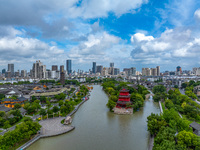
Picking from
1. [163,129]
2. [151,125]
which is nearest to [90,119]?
[151,125]

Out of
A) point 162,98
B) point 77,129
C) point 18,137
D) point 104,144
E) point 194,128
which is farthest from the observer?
point 162,98

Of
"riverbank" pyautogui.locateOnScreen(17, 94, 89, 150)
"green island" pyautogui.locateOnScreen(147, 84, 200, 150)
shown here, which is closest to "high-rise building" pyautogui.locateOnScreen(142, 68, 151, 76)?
"green island" pyautogui.locateOnScreen(147, 84, 200, 150)

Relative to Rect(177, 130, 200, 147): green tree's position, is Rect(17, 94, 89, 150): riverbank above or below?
below

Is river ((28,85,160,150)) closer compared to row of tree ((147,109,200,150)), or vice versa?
row of tree ((147,109,200,150))

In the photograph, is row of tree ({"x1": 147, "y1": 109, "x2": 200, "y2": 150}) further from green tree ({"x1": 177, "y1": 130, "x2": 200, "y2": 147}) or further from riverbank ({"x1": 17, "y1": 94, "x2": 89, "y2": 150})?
riverbank ({"x1": 17, "y1": 94, "x2": 89, "y2": 150})

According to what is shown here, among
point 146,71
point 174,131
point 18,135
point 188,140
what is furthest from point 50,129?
point 146,71

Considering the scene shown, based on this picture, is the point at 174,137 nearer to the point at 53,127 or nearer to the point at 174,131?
the point at 174,131

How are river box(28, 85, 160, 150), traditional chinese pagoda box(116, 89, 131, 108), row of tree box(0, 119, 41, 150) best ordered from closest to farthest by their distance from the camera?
row of tree box(0, 119, 41, 150) < river box(28, 85, 160, 150) < traditional chinese pagoda box(116, 89, 131, 108)

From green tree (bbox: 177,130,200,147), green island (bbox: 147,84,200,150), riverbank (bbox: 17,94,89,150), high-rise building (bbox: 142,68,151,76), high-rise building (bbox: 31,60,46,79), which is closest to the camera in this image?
green island (bbox: 147,84,200,150)

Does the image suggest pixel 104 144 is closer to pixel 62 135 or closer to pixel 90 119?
pixel 62 135

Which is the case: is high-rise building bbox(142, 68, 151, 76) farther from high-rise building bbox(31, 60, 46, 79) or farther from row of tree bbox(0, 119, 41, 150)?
row of tree bbox(0, 119, 41, 150)

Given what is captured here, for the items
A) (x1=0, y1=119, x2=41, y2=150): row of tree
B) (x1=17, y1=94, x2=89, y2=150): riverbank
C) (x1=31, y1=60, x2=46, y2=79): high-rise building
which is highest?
(x1=31, y1=60, x2=46, y2=79): high-rise building
